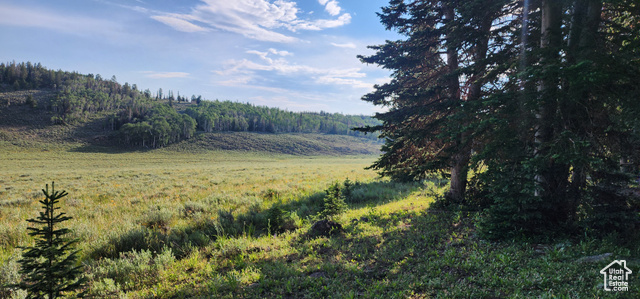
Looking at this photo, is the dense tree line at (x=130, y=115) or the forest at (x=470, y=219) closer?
the forest at (x=470, y=219)

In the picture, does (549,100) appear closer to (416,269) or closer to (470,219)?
(470,219)

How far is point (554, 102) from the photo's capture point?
227 inches

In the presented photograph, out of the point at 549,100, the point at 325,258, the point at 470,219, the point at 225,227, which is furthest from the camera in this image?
the point at 225,227

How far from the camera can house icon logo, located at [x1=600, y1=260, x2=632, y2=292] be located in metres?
3.56

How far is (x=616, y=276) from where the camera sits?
12.4ft

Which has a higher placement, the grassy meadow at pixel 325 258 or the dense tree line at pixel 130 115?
the dense tree line at pixel 130 115

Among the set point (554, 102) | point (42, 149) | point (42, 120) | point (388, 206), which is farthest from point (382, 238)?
point (42, 120)

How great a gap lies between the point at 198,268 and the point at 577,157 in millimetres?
7742

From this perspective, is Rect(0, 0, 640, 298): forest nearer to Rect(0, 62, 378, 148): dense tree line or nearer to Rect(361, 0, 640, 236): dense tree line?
Rect(361, 0, 640, 236): dense tree line

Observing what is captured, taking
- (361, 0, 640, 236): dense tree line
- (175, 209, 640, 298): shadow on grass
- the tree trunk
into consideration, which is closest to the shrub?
(175, 209, 640, 298): shadow on grass

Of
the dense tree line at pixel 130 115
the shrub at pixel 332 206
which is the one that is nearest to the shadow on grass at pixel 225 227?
the shrub at pixel 332 206

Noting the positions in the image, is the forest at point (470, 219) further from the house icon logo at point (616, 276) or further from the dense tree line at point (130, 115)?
the dense tree line at point (130, 115)

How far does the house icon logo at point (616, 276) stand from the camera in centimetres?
356

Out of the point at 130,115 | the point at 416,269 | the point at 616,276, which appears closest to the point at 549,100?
the point at 616,276
